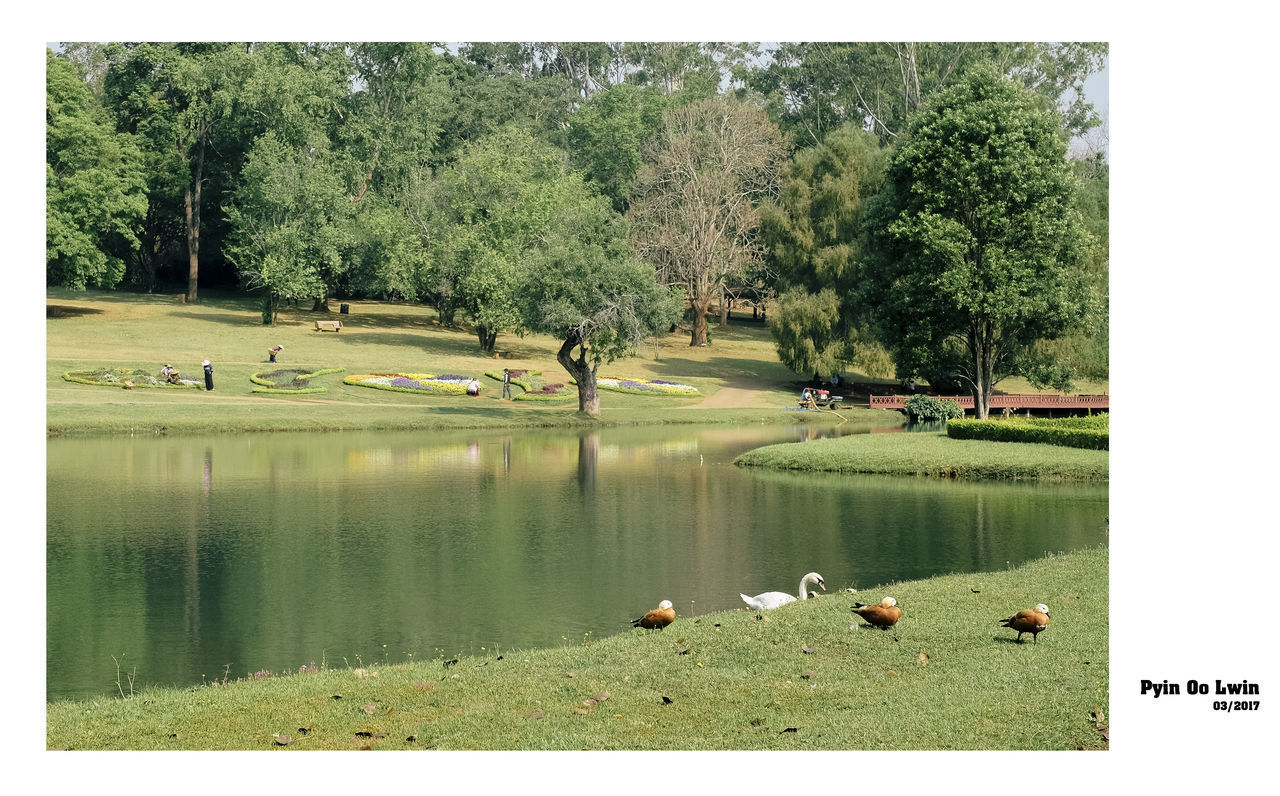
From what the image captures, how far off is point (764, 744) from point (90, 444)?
102 feet

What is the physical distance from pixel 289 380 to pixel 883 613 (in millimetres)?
39889

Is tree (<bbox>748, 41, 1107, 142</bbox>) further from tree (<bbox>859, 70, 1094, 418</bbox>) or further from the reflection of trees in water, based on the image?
the reflection of trees in water

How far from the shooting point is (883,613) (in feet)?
41.0

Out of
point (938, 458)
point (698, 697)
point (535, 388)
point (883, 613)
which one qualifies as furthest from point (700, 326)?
point (698, 697)

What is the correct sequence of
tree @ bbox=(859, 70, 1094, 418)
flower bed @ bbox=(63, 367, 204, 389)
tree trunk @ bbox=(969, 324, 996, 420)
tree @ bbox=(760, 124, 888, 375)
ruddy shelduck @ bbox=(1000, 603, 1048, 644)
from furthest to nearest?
tree @ bbox=(760, 124, 888, 375)
flower bed @ bbox=(63, 367, 204, 389)
tree trunk @ bbox=(969, 324, 996, 420)
tree @ bbox=(859, 70, 1094, 418)
ruddy shelduck @ bbox=(1000, 603, 1048, 644)

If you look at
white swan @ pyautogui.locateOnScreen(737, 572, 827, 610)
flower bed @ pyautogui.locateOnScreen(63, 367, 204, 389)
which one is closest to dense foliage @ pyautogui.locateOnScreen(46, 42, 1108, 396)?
flower bed @ pyautogui.locateOnScreen(63, 367, 204, 389)

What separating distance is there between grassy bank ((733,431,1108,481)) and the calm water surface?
0.87m

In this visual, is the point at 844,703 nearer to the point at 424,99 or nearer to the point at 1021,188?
the point at 1021,188

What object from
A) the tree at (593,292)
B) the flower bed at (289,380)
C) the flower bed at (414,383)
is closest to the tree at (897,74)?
the tree at (593,292)

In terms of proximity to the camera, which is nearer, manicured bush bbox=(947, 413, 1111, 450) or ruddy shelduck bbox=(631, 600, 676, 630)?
ruddy shelduck bbox=(631, 600, 676, 630)

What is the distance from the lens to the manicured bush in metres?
31.3

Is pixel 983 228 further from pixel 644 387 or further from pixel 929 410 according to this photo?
pixel 644 387

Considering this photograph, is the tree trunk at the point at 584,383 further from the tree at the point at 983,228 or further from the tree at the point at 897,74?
the tree at the point at 897,74

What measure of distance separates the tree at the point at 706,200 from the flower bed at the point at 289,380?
21916 millimetres
